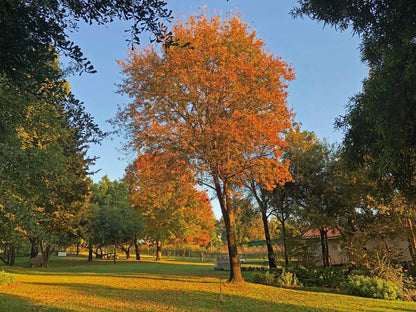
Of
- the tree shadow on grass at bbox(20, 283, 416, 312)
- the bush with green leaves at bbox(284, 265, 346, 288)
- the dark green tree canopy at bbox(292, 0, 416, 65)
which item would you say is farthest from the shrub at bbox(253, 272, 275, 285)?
the dark green tree canopy at bbox(292, 0, 416, 65)

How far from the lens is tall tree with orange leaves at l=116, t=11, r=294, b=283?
13.1 m

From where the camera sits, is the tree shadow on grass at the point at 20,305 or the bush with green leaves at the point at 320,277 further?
the bush with green leaves at the point at 320,277

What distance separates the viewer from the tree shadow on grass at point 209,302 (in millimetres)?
9414

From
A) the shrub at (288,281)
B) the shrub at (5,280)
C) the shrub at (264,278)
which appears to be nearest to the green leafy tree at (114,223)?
the shrub at (5,280)

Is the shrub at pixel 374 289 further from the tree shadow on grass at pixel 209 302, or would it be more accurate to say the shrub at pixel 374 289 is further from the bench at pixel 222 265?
the bench at pixel 222 265

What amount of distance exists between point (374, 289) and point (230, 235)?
688cm

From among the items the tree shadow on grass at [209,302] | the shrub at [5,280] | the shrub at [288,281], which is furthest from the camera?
the shrub at [288,281]

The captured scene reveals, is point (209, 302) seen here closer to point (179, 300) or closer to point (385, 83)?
point (179, 300)

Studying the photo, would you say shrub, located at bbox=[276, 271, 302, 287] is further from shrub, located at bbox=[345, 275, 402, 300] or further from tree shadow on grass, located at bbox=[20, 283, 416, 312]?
shrub, located at bbox=[345, 275, 402, 300]

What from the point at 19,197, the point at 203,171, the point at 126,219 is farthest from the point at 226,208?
the point at 126,219

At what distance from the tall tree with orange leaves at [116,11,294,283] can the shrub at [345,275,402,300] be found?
218 inches

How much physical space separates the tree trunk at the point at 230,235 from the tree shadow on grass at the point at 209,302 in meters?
1.93

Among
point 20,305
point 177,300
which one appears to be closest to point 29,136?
point 20,305

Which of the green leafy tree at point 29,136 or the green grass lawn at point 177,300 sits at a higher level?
the green leafy tree at point 29,136
